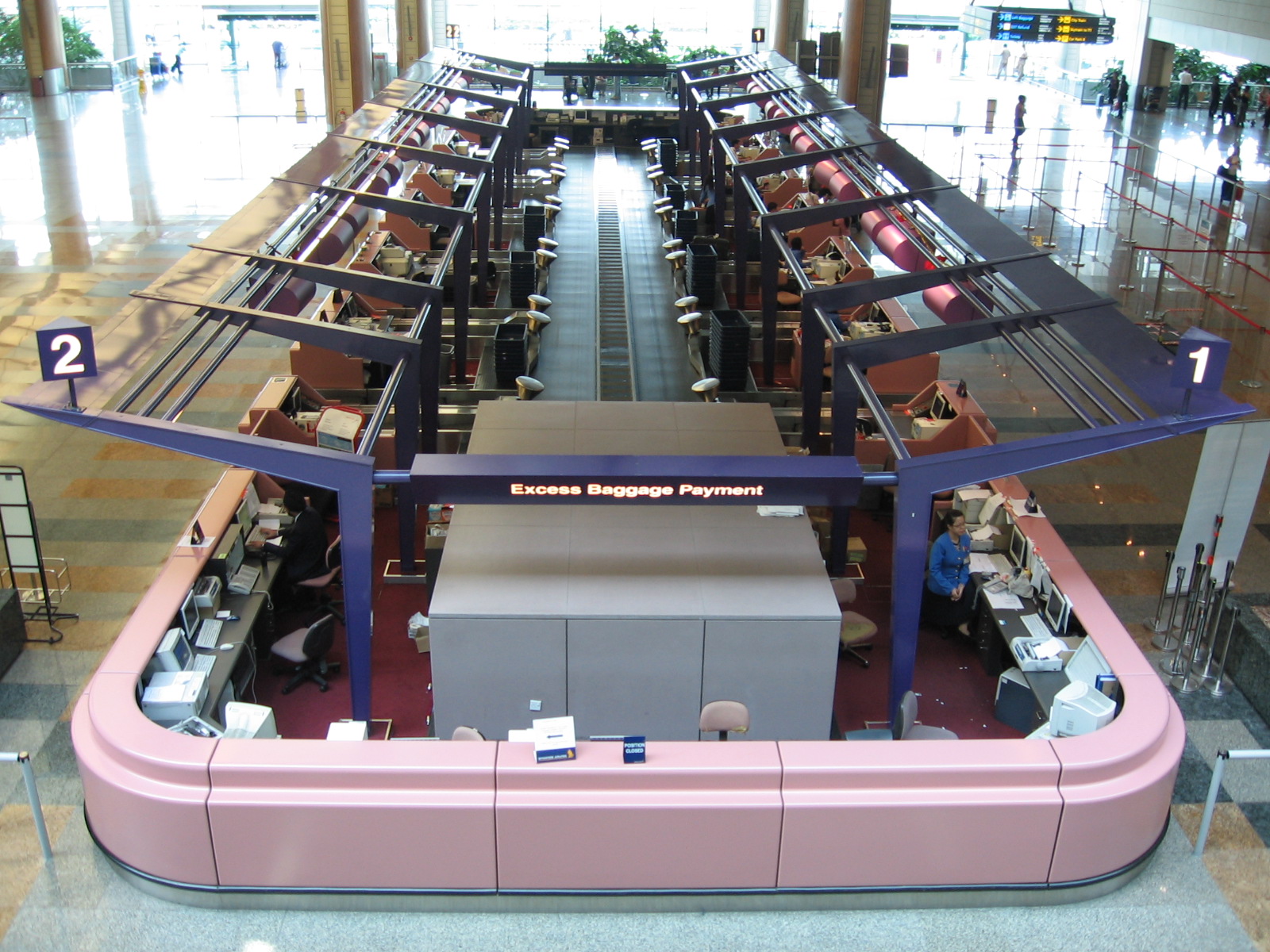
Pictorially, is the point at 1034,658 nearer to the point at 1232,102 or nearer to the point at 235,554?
the point at 235,554

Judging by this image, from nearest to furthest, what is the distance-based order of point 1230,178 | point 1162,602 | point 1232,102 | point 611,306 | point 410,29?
point 1162,602 → point 611,306 → point 1230,178 → point 1232,102 → point 410,29

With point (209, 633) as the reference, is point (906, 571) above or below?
above

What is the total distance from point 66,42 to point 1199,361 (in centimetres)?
4180

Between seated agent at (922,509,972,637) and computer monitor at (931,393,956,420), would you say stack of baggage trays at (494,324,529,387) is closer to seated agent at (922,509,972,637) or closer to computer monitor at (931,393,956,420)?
computer monitor at (931,393,956,420)

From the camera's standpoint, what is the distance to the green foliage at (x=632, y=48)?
38.7 metres

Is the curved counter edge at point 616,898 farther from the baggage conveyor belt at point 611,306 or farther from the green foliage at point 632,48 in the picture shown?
the green foliage at point 632,48

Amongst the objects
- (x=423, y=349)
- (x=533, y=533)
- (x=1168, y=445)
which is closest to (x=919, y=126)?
(x=1168, y=445)

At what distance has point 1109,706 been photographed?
868cm

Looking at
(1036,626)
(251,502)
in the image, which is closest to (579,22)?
(251,502)

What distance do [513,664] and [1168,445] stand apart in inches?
396

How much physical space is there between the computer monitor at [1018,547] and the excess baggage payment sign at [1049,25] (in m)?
19.7

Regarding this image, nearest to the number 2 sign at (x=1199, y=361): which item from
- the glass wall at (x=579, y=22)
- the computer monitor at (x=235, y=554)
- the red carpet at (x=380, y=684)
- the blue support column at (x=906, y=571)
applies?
the blue support column at (x=906, y=571)

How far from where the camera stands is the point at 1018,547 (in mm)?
11586

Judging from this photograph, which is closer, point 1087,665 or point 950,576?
point 1087,665
